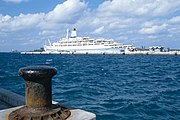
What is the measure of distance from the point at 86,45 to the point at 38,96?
340 ft

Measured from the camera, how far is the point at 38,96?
235 cm

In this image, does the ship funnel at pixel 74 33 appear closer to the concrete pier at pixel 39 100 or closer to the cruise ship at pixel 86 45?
the cruise ship at pixel 86 45

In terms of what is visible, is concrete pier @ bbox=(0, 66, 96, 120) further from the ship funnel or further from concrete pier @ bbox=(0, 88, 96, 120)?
the ship funnel

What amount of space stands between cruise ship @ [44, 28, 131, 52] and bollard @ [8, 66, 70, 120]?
10067 centimetres

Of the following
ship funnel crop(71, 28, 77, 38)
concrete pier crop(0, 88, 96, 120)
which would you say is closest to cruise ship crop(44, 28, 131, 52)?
ship funnel crop(71, 28, 77, 38)

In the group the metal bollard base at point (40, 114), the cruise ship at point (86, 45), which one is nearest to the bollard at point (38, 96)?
the metal bollard base at point (40, 114)

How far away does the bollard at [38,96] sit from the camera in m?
2.30

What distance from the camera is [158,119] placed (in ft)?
27.1

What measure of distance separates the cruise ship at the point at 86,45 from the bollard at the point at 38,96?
10067cm

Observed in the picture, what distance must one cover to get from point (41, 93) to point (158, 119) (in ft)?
21.7

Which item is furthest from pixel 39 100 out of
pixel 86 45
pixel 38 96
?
pixel 86 45

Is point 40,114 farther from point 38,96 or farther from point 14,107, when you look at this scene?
point 14,107

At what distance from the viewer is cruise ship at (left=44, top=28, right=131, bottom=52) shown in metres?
104

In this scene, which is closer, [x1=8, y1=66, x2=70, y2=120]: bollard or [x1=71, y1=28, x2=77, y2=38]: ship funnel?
[x1=8, y1=66, x2=70, y2=120]: bollard
